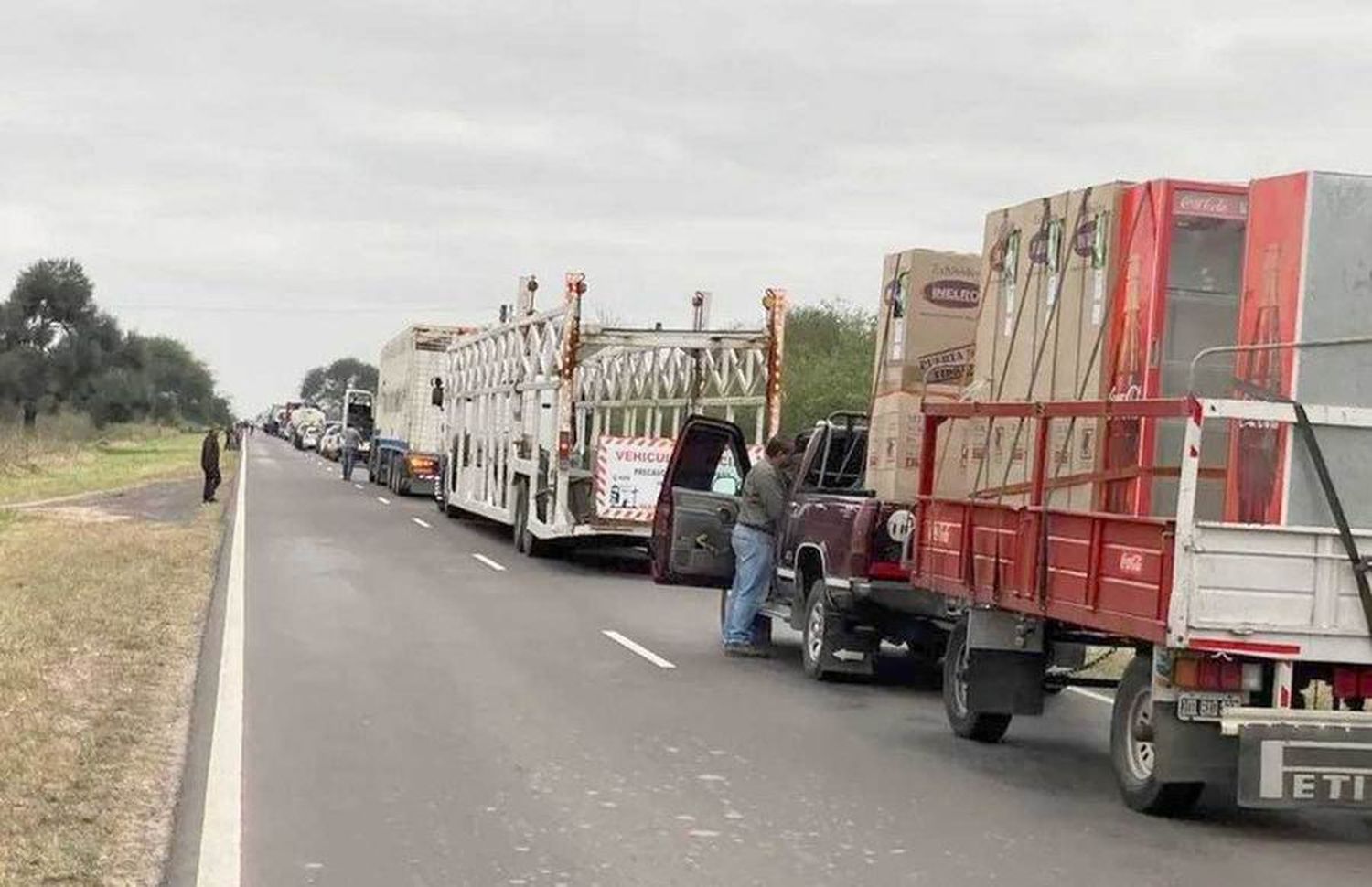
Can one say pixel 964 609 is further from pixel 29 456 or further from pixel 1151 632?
pixel 29 456

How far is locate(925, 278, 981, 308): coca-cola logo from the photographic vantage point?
12758 millimetres

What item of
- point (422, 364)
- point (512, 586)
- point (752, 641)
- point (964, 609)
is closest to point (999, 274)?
point (964, 609)

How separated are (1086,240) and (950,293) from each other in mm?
3152

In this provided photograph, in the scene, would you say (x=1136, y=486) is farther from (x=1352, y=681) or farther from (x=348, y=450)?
(x=348, y=450)

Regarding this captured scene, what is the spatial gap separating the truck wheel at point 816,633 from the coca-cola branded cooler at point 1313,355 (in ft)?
16.4

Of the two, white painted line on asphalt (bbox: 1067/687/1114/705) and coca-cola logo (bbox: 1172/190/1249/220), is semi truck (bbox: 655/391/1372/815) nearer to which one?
coca-cola logo (bbox: 1172/190/1249/220)

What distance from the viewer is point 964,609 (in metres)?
10.6

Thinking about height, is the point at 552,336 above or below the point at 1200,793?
above

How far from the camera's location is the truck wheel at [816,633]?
13.1 m

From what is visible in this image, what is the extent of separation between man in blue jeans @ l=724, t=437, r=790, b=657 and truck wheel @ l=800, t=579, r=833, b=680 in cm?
96

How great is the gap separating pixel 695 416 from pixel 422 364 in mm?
26984

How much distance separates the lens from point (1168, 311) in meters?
9.13

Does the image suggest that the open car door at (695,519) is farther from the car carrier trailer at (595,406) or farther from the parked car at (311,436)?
the parked car at (311,436)

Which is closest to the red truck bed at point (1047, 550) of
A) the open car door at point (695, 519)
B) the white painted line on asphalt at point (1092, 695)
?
the white painted line on asphalt at point (1092, 695)
